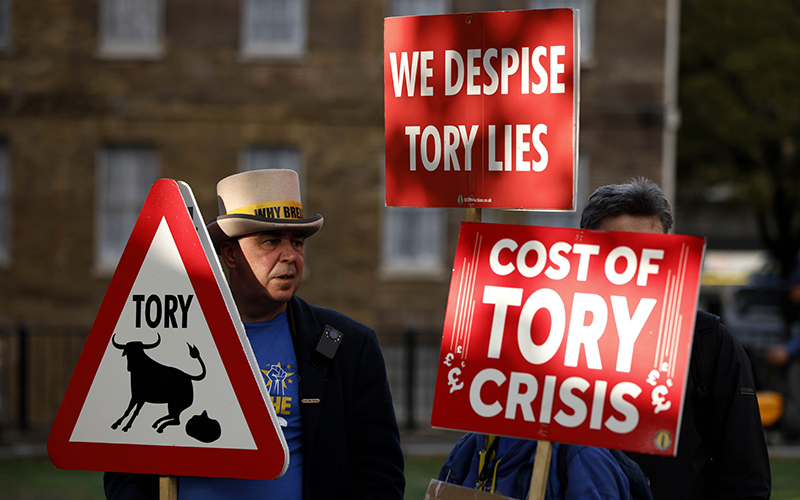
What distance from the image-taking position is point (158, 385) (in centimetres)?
241

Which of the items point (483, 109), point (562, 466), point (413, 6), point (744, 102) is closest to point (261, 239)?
point (483, 109)

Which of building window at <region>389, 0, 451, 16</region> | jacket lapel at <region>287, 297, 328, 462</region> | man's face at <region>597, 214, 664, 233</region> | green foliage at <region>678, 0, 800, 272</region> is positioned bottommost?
jacket lapel at <region>287, 297, 328, 462</region>

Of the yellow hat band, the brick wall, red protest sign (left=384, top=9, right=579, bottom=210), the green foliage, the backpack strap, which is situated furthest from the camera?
the green foliage

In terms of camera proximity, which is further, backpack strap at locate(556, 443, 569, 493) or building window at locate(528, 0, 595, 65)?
building window at locate(528, 0, 595, 65)

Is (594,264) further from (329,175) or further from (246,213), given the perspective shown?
(329,175)

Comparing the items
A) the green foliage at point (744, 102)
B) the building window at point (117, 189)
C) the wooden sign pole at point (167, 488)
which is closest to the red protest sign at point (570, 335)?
the wooden sign pole at point (167, 488)

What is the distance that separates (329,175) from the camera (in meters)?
15.8

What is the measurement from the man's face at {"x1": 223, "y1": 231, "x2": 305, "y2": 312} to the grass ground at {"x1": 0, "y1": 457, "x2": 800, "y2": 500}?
17.7 ft

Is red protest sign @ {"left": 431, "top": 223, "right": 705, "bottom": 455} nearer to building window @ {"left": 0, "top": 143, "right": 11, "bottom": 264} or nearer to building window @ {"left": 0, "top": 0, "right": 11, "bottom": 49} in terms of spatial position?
building window @ {"left": 0, "top": 143, "right": 11, "bottom": 264}

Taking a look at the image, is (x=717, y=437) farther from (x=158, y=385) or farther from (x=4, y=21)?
(x=4, y=21)

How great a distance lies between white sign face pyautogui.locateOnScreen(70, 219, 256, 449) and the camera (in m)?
2.40

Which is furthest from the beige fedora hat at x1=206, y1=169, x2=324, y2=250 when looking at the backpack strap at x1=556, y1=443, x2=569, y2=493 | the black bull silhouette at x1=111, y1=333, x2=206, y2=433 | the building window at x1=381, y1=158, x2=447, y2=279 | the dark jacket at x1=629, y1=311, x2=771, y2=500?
the building window at x1=381, y1=158, x2=447, y2=279

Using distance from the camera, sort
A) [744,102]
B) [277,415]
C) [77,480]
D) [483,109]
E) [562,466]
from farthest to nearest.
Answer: [744,102] → [77,480] → [277,415] → [483,109] → [562,466]

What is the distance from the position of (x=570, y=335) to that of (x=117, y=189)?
14.6 meters
